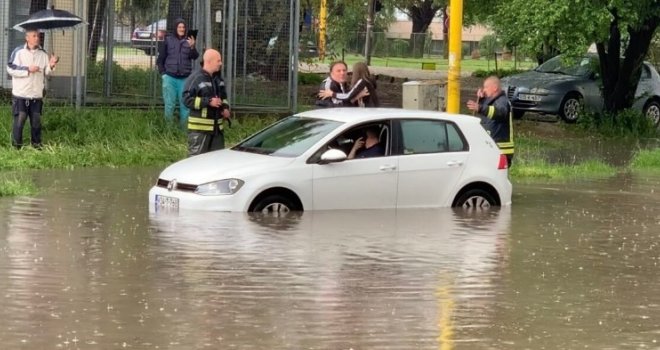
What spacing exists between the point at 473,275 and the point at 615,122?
18060mm

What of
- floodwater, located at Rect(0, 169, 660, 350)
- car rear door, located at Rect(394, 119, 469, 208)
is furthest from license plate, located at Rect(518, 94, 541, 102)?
car rear door, located at Rect(394, 119, 469, 208)

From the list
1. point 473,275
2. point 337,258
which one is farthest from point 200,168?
point 473,275

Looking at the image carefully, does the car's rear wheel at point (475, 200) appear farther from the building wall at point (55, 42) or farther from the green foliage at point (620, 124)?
the green foliage at point (620, 124)

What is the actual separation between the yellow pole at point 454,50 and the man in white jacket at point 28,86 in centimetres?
539

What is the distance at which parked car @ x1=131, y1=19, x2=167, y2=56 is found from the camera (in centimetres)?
2397

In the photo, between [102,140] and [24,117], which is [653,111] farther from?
[24,117]

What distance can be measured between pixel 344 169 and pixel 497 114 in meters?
3.23

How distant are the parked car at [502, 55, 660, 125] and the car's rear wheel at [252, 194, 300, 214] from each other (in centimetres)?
1669

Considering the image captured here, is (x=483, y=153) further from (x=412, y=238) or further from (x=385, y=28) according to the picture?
(x=385, y=28)

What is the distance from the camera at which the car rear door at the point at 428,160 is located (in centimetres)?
1454

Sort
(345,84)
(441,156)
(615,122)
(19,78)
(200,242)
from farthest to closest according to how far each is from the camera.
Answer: (615,122) → (19,78) → (345,84) → (441,156) → (200,242)

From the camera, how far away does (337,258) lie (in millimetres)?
11531

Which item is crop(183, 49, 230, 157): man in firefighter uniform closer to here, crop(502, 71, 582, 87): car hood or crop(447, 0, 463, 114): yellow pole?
crop(447, 0, 463, 114): yellow pole

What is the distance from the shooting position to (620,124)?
2817 cm
